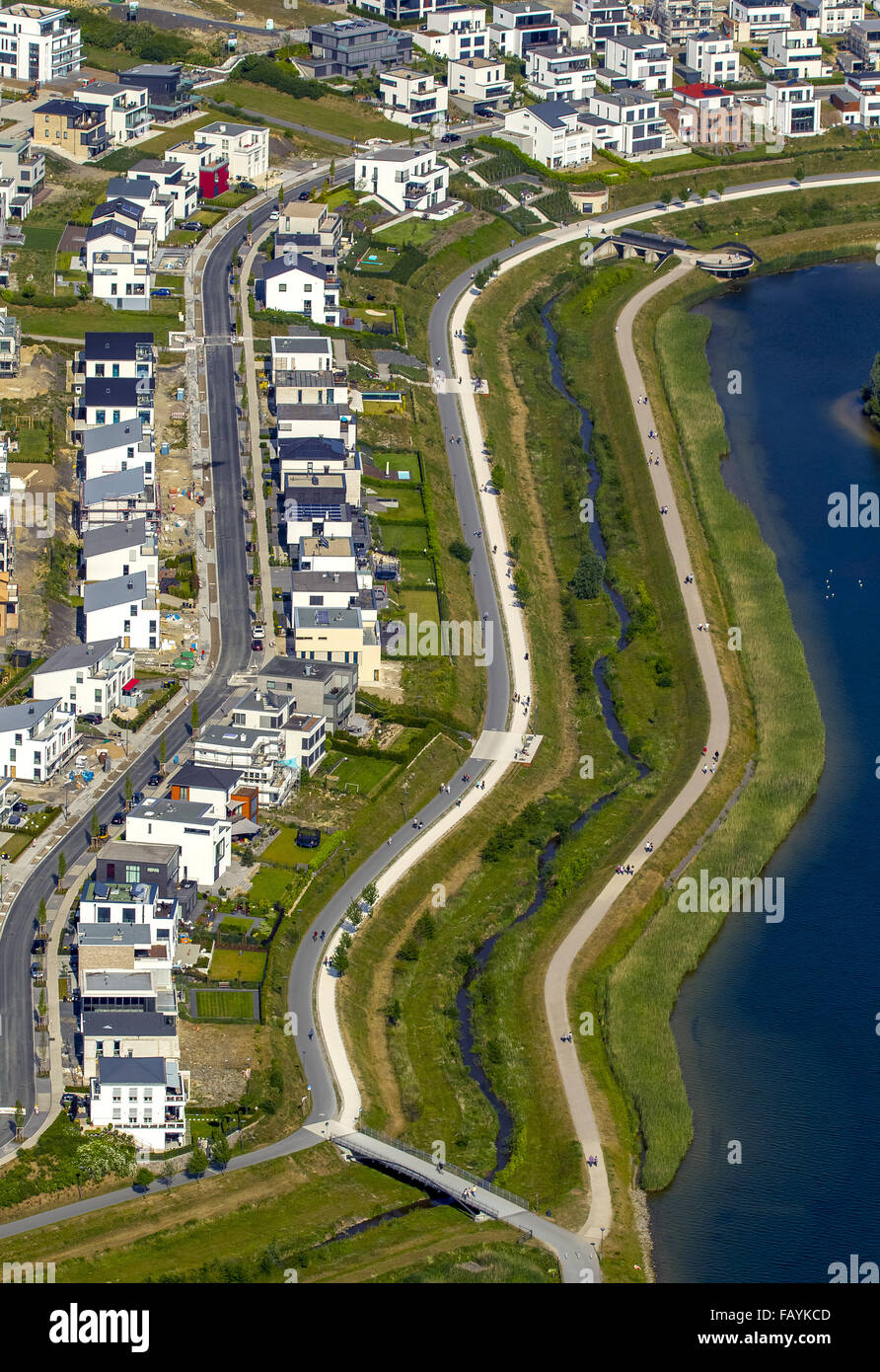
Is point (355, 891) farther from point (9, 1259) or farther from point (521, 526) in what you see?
point (521, 526)

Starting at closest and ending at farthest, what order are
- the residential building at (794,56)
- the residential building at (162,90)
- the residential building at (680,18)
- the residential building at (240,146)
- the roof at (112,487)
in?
the roof at (112,487), the residential building at (240,146), the residential building at (162,90), the residential building at (794,56), the residential building at (680,18)

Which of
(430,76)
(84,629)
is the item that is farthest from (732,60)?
(84,629)

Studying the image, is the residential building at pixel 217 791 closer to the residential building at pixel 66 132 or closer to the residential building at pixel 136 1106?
the residential building at pixel 136 1106

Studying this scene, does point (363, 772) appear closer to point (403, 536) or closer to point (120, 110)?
point (403, 536)

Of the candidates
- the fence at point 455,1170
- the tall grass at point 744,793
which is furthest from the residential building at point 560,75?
the fence at point 455,1170

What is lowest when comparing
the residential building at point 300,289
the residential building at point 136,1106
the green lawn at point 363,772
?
the residential building at point 136,1106
